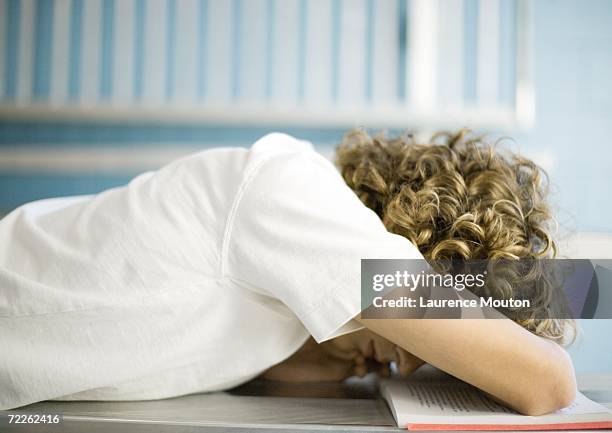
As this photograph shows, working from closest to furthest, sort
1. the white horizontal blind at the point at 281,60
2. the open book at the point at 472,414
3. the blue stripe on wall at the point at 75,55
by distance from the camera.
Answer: the open book at the point at 472,414, the white horizontal blind at the point at 281,60, the blue stripe on wall at the point at 75,55

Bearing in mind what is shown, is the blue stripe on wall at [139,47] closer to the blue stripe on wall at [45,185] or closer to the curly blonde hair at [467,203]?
the blue stripe on wall at [45,185]

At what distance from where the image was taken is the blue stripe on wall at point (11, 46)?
6.79ft

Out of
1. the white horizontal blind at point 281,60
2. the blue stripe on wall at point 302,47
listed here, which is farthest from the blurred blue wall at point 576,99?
the blue stripe on wall at point 302,47

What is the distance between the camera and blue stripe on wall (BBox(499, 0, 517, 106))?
200cm

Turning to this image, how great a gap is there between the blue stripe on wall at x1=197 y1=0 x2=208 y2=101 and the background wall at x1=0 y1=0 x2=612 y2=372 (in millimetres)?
127

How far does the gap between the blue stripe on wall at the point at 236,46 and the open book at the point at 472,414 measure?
1.49 m

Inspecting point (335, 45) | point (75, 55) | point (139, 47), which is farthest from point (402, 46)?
point (75, 55)

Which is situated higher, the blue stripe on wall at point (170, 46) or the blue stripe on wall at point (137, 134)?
the blue stripe on wall at point (170, 46)

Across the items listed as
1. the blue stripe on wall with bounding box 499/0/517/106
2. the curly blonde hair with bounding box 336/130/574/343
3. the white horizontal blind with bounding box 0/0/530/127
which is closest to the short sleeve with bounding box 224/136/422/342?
the curly blonde hair with bounding box 336/130/574/343

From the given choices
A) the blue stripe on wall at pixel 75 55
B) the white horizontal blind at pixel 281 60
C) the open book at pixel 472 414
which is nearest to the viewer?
the open book at pixel 472 414

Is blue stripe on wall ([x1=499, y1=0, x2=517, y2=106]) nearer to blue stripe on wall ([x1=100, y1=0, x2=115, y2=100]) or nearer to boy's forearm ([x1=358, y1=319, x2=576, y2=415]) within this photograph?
blue stripe on wall ([x1=100, y1=0, x2=115, y2=100])

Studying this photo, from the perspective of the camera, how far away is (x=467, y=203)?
71 centimetres

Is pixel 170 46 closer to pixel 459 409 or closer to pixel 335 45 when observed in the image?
pixel 335 45

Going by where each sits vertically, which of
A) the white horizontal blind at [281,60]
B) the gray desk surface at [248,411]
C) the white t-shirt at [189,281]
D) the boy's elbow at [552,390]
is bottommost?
the gray desk surface at [248,411]
